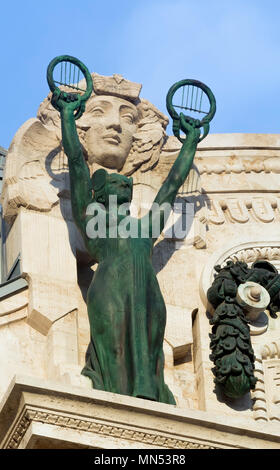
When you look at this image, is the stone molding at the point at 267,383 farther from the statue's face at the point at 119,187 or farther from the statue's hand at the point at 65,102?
the statue's hand at the point at 65,102

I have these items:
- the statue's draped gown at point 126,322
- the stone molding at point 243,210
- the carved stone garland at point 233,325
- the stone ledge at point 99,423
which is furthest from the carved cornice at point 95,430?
the stone molding at point 243,210

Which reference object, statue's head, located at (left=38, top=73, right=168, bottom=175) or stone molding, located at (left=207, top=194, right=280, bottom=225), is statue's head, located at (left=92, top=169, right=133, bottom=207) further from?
stone molding, located at (left=207, top=194, right=280, bottom=225)

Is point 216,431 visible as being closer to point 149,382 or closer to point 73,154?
point 149,382

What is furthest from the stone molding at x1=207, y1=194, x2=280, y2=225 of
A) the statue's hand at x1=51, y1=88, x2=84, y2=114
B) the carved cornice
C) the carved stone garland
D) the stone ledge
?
the carved cornice

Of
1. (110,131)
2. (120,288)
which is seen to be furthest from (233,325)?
(110,131)

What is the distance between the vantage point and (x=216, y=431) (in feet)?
46.9

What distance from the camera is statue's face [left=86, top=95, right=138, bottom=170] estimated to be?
643 inches

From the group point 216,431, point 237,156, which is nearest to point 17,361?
point 216,431

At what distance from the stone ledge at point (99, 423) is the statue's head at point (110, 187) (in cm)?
199

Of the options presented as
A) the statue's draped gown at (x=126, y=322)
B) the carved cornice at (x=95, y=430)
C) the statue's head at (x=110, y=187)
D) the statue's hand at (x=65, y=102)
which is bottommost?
the carved cornice at (x=95, y=430)

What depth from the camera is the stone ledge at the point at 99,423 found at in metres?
13.9

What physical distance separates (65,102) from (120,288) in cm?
158

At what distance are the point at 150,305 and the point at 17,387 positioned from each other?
161cm

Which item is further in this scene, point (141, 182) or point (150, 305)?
point (141, 182)
